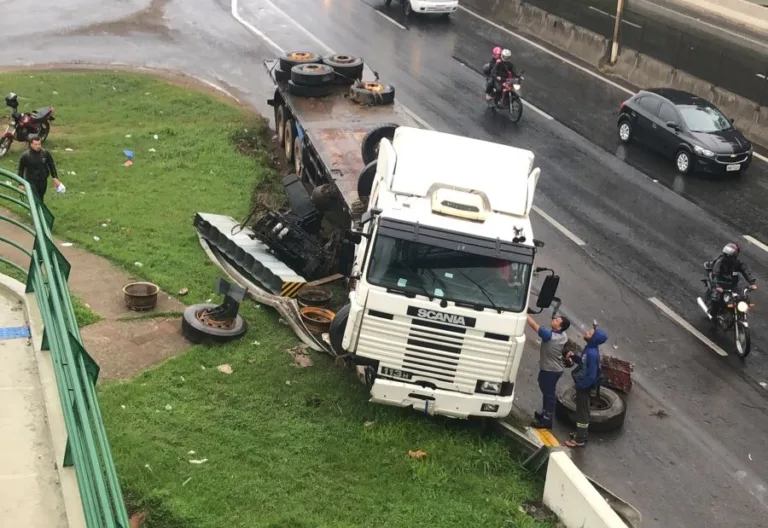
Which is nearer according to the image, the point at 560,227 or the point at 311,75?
the point at 560,227

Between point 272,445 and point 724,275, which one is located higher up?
point 272,445

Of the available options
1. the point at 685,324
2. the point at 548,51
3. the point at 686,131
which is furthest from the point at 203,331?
the point at 548,51

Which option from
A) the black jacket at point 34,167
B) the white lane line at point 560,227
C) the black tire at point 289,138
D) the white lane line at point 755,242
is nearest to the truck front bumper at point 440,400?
the white lane line at point 560,227

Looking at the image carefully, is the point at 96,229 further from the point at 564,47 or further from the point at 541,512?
the point at 564,47

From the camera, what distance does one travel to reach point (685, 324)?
49.4 ft

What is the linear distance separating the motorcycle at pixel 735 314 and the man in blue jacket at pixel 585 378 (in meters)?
3.63

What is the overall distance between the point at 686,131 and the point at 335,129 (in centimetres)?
872

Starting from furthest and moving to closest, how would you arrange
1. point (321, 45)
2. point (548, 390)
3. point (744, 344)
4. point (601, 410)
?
point (321, 45) → point (744, 344) → point (601, 410) → point (548, 390)

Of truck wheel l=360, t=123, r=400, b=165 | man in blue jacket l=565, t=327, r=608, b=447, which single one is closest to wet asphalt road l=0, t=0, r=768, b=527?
man in blue jacket l=565, t=327, r=608, b=447

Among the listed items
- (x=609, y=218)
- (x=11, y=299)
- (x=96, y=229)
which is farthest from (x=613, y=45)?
(x=11, y=299)

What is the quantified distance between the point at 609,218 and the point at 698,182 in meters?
3.53

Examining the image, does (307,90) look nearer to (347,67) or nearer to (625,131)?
(347,67)

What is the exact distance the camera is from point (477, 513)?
9.85 meters

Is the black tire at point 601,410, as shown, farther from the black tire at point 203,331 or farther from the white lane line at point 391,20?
the white lane line at point 391,20
